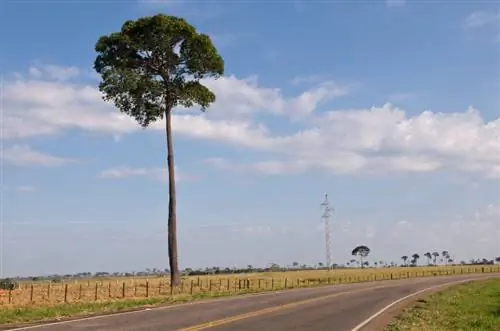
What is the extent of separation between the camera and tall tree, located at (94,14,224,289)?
41.6 meters

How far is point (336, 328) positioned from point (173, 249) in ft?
73.6

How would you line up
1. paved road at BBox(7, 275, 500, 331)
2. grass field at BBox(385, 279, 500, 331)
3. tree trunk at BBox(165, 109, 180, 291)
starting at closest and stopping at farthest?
A: paved road at BBox(7, 275, 500, 331)
grass field at BBox(385, 279, 500, 331)
tree trunk at BBox(165, 109, 180, 291)

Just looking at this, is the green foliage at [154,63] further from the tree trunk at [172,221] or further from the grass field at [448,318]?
the grass field at [448,318]

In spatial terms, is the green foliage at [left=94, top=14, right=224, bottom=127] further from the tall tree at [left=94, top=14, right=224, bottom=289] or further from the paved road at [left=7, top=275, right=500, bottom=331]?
the paved road at [left=7, top=275, right=500, bottom=331]

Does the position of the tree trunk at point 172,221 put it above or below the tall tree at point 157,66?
below

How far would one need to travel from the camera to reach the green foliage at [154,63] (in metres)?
41.8

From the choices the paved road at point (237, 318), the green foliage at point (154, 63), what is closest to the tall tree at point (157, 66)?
the green foliage at point (154, 63)

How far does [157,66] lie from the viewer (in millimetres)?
42812

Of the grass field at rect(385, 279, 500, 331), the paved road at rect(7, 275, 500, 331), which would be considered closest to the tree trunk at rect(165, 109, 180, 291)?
the paved road at rect(7, 275, 500, 331)

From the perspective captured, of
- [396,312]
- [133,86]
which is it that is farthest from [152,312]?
[133,86]

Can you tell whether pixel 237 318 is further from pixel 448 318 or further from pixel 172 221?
pixel 172 221

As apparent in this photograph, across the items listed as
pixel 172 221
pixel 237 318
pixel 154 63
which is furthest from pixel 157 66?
pixel 237 318

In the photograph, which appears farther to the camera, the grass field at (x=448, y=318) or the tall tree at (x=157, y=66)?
the tall tree at (x=157, y=66)

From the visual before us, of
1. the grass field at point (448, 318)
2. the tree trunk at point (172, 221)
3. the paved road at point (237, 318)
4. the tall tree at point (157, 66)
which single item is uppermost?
the tall tree at point (157, 66)
